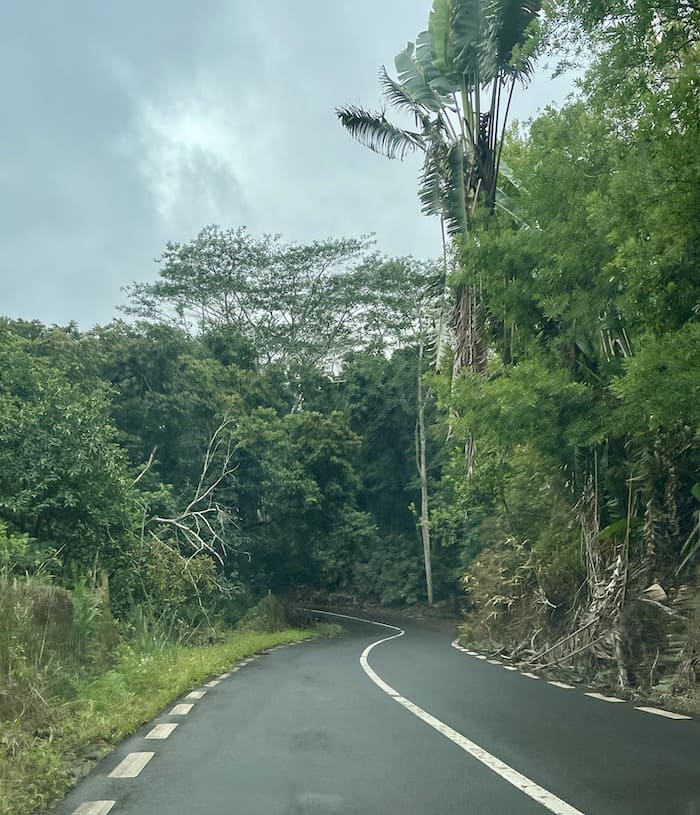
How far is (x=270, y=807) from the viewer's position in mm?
5633

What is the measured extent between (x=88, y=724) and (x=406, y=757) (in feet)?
9.98

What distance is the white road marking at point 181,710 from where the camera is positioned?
33.3ft

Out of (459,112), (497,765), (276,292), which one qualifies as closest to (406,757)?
(497,765)

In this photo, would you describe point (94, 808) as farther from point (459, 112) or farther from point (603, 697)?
point (459, 112)

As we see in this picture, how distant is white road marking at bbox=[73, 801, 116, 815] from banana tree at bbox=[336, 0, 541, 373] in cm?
1320

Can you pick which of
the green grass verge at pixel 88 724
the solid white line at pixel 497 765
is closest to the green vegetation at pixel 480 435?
the green grass verge at pixel 88 724

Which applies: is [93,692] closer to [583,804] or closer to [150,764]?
[150,764]

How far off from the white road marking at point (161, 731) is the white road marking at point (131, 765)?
96cm

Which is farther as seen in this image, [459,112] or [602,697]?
[459,112]

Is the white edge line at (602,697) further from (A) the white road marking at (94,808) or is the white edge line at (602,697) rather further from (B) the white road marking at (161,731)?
(A) the white road marking at (94,808)

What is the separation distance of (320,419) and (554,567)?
2268 cm

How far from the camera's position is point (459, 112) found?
67.7ft

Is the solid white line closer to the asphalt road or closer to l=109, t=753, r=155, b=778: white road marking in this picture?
the asphalt road

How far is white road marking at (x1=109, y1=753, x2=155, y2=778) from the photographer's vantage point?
6.68m
